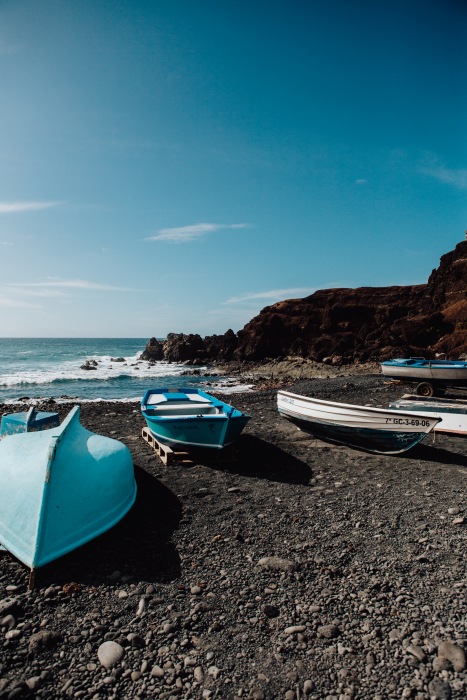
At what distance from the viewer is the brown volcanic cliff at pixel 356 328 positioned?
139 ft

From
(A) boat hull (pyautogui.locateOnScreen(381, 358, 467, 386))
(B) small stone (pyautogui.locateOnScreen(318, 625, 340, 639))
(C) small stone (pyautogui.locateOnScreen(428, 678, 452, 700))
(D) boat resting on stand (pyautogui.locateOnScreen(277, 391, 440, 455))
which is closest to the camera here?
(C) small stone (pyautogui.locateOnScreen(428, 678, 452, 700))

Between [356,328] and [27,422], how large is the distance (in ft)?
162

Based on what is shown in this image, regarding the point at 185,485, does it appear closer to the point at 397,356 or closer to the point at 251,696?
the point at 251,696

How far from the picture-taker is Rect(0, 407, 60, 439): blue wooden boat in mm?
9445

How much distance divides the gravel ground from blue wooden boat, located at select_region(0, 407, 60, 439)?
3429mm

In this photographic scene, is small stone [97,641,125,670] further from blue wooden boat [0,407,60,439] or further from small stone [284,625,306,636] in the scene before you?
blue wooden boat [0,407,60,439]

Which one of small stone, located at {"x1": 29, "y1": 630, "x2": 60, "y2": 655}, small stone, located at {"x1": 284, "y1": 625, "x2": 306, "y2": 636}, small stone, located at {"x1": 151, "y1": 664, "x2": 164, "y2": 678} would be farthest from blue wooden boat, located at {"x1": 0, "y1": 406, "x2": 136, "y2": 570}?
small stone, located at {"x1": 284, "y1": 625, "x2": 306, "y2": 636}

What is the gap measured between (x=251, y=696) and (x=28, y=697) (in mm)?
2017

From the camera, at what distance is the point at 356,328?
53.3 metres

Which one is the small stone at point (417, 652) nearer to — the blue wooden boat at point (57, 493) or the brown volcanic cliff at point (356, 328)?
the blue wooden boat at point (57, 493)

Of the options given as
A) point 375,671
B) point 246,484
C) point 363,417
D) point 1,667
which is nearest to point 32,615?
point 1,667

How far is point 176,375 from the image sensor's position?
146 ft

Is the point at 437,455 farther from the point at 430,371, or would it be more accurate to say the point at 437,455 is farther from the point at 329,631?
the point at 430,371

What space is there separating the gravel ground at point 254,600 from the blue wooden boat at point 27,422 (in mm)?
3429
